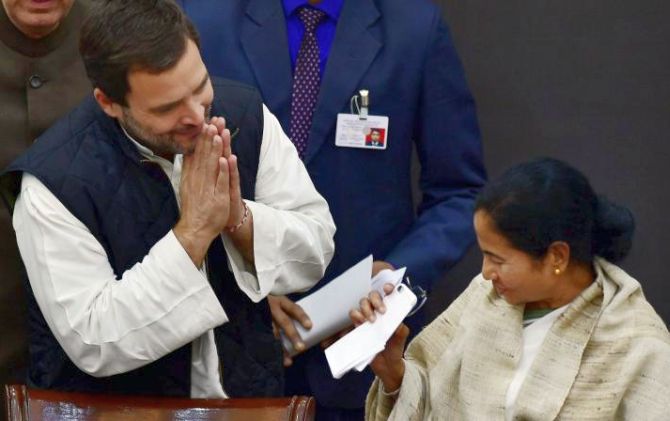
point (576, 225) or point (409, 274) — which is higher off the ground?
point (576, 225)

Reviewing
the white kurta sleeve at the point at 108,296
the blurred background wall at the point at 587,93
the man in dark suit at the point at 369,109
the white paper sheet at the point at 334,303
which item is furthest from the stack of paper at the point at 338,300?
the blurred background wall at the point at 587,93

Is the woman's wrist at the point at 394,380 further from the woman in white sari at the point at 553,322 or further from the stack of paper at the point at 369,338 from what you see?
the stack of paper at the point at 369,338

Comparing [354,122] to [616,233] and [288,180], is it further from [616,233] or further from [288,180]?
[616,233]

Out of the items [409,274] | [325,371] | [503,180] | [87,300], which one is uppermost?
[503,180]

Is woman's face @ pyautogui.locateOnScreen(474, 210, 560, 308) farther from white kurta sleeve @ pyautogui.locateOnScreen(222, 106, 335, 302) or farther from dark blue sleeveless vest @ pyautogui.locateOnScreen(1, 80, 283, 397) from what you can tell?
dark blue sleeveless vest @ pyautogui.locateOnScreen(1, 80, 283, 397)

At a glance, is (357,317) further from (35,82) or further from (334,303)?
(35,82)

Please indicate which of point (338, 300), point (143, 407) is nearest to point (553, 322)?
point (338, 300)

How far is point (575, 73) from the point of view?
13.1ft

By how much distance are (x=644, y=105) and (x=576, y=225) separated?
1.20 metres

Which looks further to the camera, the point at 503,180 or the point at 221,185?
the point at 503,180

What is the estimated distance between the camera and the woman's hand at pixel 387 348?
2988 millimetres

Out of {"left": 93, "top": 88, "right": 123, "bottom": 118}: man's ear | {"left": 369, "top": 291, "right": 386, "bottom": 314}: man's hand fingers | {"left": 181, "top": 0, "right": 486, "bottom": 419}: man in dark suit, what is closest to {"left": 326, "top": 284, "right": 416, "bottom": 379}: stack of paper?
{"left": 369, "top": 291, "right": 386, "bottom": 314}: man's hand fingers

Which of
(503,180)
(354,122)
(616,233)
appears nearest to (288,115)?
(354,122)

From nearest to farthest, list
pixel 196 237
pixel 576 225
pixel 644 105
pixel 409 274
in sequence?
pixel 196 237 < pixel 576 225 < pixel 409 274 < pixel 644 105
